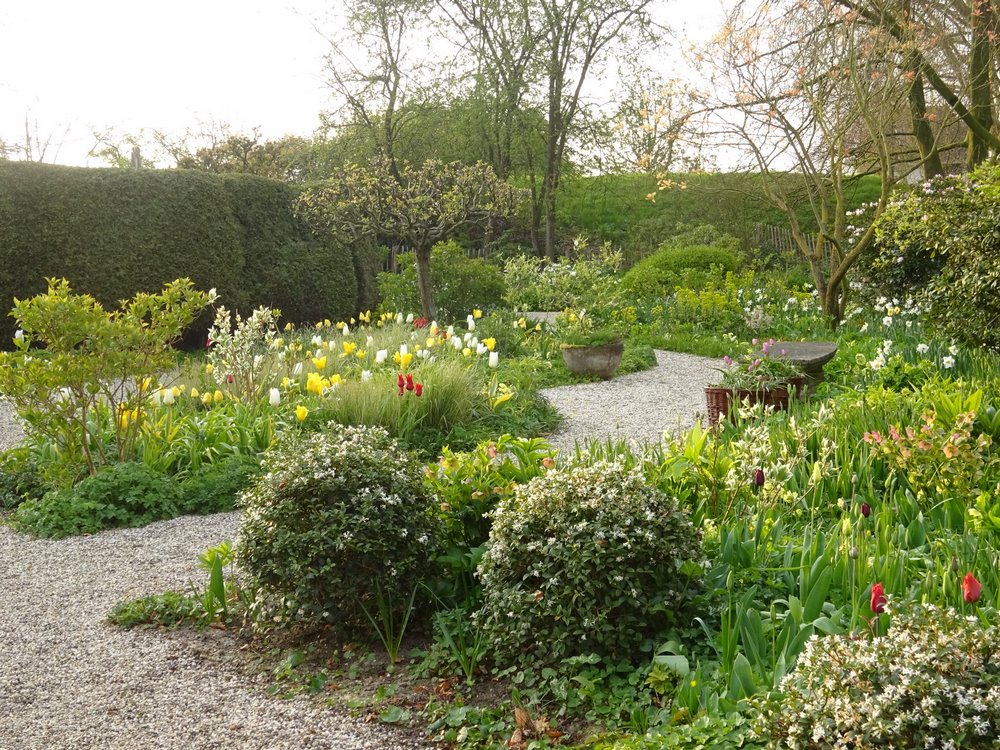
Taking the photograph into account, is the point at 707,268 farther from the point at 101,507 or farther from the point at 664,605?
the point at 664,605

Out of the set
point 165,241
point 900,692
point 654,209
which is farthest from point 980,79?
point 900,692

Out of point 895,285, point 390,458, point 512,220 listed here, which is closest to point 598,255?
point 512,220

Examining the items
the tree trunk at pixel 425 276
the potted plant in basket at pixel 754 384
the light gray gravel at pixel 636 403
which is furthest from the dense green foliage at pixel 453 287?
the potted plant in basket at pixel 754 384

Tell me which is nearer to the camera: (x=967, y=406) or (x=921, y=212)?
(x=967, y=406)

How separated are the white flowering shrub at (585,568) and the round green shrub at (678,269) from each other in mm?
12062

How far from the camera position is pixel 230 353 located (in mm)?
6863

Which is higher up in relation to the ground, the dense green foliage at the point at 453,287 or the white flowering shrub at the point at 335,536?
the dense green foliage at the point at 453,287

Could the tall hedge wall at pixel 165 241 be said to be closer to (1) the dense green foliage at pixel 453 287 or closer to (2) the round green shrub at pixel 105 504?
(1) the dense green foliage at pixel 453 287

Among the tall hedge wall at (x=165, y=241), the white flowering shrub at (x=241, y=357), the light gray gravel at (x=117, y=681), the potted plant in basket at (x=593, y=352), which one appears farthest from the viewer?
the tall hedge wall at (x=165, y=241)

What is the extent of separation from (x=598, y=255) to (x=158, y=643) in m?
16.7

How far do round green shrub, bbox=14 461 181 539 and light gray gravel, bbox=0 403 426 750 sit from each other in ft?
1.46

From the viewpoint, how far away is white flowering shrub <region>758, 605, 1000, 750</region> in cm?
180

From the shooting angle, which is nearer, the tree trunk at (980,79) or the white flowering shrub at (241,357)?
the white flowering shrub at (241,357)

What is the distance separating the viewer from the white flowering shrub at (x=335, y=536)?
10.6ft
